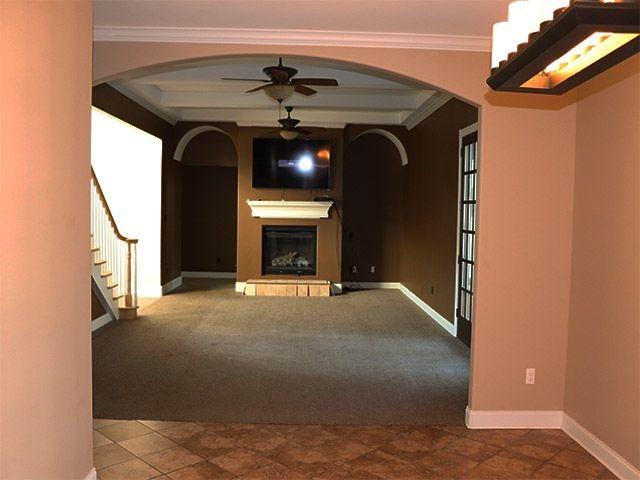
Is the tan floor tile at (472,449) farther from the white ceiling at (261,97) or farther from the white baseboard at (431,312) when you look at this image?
the white ceiling at (261,97)

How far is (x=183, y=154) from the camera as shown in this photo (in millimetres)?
11047

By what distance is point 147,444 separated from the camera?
3703 millimetres

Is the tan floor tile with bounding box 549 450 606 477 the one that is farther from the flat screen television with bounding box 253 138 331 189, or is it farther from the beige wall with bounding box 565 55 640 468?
the flat screen television with bounding box 253 138 331 189

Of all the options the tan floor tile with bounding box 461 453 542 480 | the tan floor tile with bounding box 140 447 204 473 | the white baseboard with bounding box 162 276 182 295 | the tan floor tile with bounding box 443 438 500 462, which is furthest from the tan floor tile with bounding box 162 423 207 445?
the white baseboard with bounding box 162 276 182 295

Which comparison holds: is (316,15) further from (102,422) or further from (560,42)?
(102,422)

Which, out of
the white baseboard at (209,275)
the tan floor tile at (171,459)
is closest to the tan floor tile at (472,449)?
the tan floor tile at (171,459)

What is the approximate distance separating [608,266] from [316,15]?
2.32 meters

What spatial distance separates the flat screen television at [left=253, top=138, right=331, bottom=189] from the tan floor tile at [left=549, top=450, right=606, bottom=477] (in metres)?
7.01

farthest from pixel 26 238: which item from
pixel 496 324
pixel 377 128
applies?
pixel 377 128

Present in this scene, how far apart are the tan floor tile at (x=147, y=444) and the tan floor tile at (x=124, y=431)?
0.06 m

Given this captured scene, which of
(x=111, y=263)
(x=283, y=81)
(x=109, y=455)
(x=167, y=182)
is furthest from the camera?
(x=167, y=182)

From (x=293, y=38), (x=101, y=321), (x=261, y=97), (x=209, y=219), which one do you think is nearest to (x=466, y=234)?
(x=293, y=38)

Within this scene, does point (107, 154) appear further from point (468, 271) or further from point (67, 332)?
point (67, 332)

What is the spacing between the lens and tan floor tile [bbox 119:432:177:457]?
3.62 m
